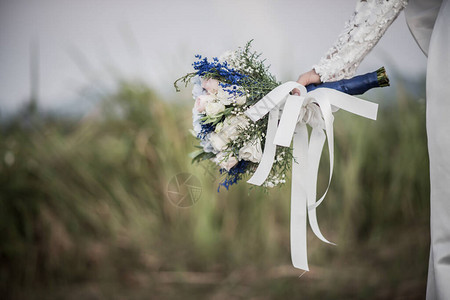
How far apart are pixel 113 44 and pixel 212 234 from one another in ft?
3.94

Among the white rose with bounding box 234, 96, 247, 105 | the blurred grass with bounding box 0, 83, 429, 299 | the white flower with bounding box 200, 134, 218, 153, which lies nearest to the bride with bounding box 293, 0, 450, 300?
the white rose with bounding box 234, 96, 247, 105

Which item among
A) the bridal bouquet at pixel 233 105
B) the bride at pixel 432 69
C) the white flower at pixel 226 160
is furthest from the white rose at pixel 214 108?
the bride at pixel 432 69

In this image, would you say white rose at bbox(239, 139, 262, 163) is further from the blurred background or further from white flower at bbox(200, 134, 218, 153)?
the blurred background

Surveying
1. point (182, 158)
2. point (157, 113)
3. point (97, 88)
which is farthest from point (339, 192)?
point (97, 88)

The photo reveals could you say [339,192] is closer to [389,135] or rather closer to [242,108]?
[389,135]

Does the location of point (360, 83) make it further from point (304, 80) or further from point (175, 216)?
point (175, 216)

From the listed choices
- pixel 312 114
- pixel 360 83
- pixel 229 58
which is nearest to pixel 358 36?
pixel 360 83

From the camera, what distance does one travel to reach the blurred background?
74.7 inches

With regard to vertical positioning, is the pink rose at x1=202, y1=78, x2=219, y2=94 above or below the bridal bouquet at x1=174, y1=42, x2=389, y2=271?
above

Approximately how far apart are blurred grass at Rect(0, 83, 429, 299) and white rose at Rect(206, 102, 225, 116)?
1052 mm

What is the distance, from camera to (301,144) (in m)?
0.93

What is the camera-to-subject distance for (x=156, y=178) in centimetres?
194

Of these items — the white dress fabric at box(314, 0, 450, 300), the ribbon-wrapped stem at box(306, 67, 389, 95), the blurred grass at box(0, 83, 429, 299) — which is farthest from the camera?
the blurred grass at box(0, 83, 429, 299)

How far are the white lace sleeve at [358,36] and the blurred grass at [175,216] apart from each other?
1.07 metres
